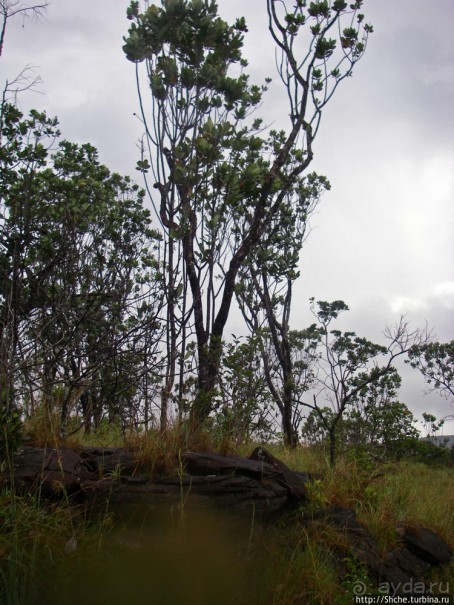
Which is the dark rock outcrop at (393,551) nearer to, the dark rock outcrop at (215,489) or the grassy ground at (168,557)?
the dark rock outcrop at (215,489)

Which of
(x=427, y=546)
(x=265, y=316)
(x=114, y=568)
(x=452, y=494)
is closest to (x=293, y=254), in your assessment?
(x=265, y=316)

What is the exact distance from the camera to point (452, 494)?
291 inches

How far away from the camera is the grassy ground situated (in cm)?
383

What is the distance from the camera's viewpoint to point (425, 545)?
5352mm

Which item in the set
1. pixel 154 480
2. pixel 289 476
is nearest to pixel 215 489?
pixel 154 480

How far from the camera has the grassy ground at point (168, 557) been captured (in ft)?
12.6

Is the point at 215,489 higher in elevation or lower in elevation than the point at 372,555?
higher

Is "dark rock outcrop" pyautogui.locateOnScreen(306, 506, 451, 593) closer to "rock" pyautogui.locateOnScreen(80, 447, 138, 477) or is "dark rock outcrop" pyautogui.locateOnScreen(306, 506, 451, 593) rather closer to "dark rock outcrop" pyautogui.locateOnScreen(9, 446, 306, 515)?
"dark rock outcrop" pyautogui.locateOnScreen(9, 446, 306, 515)

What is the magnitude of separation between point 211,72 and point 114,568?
269 inches

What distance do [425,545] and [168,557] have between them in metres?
2.75

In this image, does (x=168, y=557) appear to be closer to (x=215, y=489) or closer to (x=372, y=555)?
(x=215, y=489)

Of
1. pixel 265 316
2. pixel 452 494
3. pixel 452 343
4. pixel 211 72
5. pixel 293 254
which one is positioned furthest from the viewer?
pixel 452 343

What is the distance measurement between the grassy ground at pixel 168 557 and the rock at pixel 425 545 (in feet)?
0.41

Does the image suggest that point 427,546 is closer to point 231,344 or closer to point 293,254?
point 231,344
